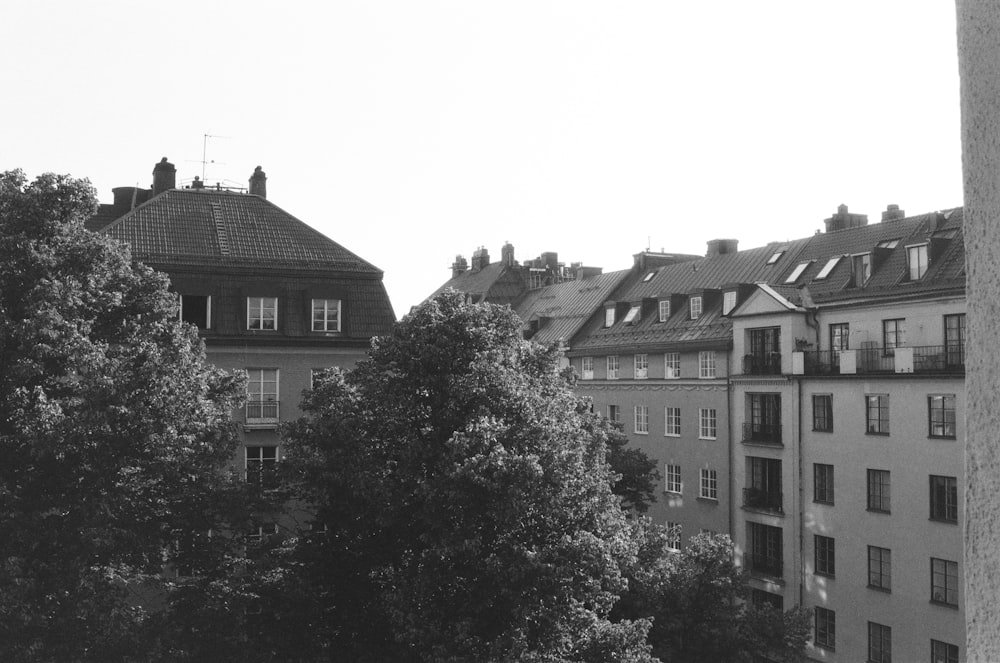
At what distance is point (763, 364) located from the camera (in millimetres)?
46844

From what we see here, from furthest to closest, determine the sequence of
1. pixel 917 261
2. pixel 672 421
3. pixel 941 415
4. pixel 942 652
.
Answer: pixel 672 421
pixel 917 261
pixel 941 415
pixel 942 652

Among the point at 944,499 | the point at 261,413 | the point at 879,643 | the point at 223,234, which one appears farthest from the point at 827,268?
the point at 223,234

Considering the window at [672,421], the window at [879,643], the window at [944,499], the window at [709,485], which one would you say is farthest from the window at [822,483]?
the window at [672,421]

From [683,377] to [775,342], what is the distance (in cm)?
718

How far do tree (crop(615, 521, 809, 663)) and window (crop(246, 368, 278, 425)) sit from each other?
50.8ft

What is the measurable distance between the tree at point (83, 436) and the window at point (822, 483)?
29.0 m

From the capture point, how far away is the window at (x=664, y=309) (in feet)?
187

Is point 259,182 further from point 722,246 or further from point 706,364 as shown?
point 722,246

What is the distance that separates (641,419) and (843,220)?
54.4 feet

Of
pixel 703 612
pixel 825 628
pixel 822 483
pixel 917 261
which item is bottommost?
pixel 825 628

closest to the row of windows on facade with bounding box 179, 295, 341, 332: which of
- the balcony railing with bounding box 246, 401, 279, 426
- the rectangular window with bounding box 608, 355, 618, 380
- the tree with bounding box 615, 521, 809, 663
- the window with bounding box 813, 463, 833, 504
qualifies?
the balcony railing with bounding box 246, 401, 279, 426

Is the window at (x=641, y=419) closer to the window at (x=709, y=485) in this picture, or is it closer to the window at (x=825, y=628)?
the window at (x=709, y=485)

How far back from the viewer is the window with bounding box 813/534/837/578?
4212 centimetres

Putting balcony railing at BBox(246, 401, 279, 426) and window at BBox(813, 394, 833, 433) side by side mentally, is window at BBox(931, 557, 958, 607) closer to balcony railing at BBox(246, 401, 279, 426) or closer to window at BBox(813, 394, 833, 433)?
window at BBox(813, 394, 833, 433)
